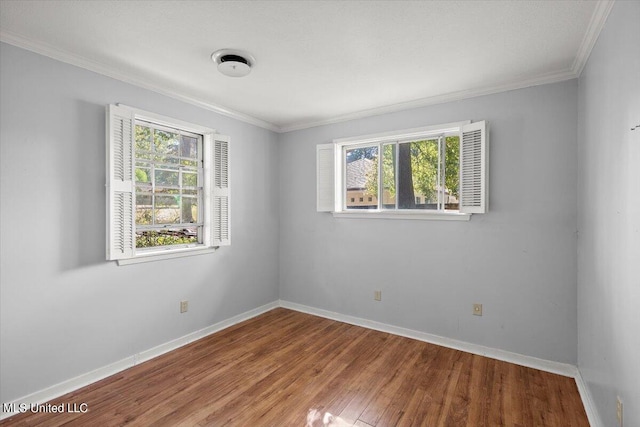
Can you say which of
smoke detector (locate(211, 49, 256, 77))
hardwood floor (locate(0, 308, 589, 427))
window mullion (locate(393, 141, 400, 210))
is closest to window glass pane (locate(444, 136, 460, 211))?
window mullion (locate(393, 141, 400, 210))

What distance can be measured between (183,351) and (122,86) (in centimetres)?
253

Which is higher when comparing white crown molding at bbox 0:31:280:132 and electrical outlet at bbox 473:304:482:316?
white crown molding at bbox 0:31:280:132

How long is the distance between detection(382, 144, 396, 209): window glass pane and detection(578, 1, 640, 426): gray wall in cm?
170

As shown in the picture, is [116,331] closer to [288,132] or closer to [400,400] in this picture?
[400,400]

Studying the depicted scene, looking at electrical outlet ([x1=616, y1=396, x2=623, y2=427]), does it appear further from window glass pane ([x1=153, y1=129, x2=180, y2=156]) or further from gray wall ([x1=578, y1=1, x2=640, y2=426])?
window glass pane ([x1=153, y1=129, x2=180, y2=156])

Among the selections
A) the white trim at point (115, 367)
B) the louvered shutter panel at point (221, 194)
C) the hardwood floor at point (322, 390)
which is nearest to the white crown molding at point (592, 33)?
the hardwood floor at point (322, 390)

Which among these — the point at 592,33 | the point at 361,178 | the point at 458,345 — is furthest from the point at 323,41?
the point at 458,345

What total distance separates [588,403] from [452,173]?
2.10 metres

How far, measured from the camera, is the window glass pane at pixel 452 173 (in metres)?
3.20

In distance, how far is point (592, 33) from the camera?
1.99 m

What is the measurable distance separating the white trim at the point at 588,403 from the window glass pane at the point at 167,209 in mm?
3719

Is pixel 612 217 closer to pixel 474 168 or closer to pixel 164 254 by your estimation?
pixel 474 168

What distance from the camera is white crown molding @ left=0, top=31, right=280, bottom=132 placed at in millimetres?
2119

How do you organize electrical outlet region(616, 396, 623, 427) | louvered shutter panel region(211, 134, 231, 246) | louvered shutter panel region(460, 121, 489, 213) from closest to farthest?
1. electrical outlet region(616, 396, 623, 427)
2. louvered shutter panel region(460, 121, 489, 213)
3. louvered shutter panel region(211, 134, 231, 246)
